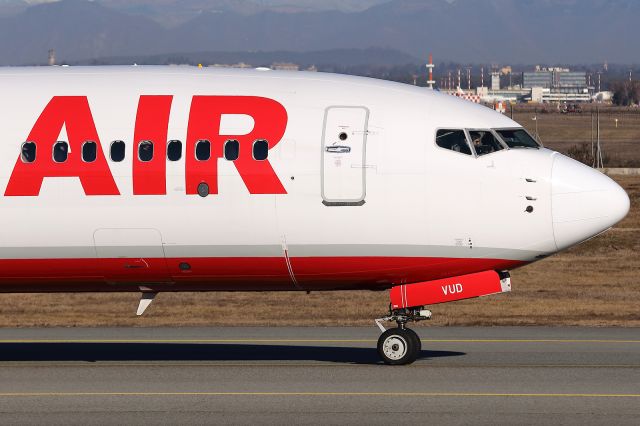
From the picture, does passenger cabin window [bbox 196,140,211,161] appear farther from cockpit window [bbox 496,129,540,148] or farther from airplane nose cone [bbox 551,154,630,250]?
airplane nose cone [bbox 551,154,630,250]

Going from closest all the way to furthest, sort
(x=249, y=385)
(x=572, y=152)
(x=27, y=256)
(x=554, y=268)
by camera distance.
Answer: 1. (x=249, y=385)
2. (x=27, y=256)
3. (x=554, y=268)
4. (x=572, y=152)

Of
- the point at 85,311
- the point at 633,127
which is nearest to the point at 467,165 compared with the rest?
the point at 85,311

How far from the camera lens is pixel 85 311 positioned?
32375 mm

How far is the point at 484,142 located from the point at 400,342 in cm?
347

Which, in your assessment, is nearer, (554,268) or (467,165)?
(467,165)

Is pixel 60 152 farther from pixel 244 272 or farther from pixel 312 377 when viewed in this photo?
pixel 312 377

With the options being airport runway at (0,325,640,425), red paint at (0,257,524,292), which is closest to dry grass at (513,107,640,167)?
airport runway at (0,325,640,425)

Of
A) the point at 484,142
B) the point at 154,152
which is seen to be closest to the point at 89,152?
the point at 154,152

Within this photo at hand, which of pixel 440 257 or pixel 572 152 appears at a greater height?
pixel 572 152

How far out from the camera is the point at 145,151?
870 inches

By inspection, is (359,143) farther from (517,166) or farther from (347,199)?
(517,166)

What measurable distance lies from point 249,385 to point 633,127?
119m

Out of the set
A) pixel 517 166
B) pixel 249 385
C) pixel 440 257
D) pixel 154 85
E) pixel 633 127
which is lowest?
pixel 249 385

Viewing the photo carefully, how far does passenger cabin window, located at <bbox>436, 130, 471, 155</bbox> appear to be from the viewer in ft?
72.4
